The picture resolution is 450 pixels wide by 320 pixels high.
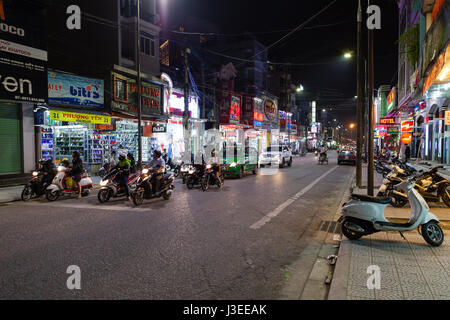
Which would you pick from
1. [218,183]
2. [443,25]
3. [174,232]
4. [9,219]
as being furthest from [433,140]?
[9,219]

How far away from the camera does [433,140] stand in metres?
19.9

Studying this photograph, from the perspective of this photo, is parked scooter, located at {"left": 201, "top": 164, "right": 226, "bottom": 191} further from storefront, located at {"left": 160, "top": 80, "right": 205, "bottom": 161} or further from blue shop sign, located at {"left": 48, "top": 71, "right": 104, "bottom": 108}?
storefront, located at {"left": 160, "top": 80, "right": 205, "bottom": 161}

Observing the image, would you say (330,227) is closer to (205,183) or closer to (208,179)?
(205,183)

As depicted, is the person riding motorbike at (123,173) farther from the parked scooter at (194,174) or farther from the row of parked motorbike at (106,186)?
the parked scooter at (194,174)

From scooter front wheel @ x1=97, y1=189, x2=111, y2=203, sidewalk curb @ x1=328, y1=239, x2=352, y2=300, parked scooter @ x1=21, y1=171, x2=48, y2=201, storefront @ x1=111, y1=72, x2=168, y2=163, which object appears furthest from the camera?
storefront @ x1=111, y1=72, x2=168, y2=163

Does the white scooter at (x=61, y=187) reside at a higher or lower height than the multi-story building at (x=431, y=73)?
lower

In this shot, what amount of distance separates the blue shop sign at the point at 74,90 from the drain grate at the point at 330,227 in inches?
609

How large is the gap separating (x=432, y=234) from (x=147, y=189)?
26.7ft

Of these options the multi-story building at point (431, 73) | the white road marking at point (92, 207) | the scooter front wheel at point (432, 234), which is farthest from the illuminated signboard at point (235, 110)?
the scooter front wheel at point (432, 234)

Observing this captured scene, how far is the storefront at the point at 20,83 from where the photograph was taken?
14.5m

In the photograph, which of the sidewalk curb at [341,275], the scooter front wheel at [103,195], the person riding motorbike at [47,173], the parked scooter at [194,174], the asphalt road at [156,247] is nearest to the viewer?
the sidewalk curb at [341,275]

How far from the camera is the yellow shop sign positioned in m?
16.4

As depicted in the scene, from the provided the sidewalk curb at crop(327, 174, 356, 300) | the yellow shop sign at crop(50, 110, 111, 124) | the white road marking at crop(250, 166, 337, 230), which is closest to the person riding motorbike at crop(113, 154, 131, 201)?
the white road marking at crop(250, 166, 337, 230)

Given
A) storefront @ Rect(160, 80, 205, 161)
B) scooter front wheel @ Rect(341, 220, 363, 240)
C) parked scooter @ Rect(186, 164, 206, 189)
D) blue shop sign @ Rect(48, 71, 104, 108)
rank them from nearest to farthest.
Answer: scooter front wheel @ Rect(341, 220, 363, 240), parked scooter @ Rect(186, 164, 206, 189), blue shop sign @ Rect(48, 71, 104, 108), storefront @ Rect(160, 80, 205, 161)
